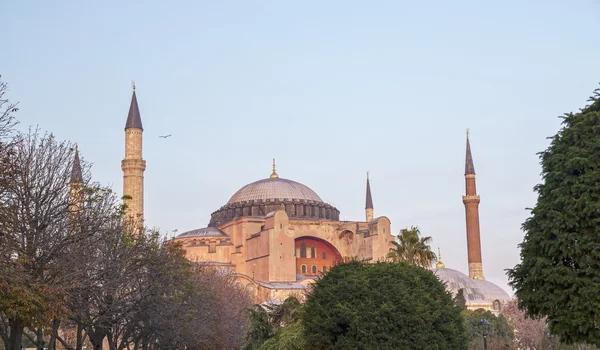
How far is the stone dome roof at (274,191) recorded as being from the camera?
82.9m

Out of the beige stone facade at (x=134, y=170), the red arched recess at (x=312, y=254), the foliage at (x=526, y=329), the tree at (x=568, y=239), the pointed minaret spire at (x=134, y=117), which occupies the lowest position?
the foliage at (x=526, y=329)

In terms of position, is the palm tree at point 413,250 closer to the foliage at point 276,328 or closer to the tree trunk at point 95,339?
the foliage at point 276,328

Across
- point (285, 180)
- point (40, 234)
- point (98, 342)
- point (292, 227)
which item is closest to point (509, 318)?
point (292, 227)

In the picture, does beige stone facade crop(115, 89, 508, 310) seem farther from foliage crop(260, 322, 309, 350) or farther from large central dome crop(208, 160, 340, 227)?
foliage crop(260, 322, 309, 350)

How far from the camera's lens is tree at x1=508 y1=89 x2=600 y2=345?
62.1 ft

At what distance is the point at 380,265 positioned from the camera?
29156 mm

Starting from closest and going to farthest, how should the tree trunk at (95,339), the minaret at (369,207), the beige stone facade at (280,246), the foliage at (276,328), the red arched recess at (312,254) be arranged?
1. the tree trunk at (95,339)
2. the foliage at (276,328)
3. the beige stone facade at (280,246)
4. the red arched recess at (312,254)
5. the minaret at (369,207)

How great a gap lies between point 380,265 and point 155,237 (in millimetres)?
7969

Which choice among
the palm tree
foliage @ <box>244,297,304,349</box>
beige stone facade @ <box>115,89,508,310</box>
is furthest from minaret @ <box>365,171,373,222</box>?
foliage @ <box>244,297,304,349</box>

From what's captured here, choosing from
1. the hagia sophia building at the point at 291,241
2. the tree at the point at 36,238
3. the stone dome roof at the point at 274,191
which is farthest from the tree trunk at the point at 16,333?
the stone dome roof at the point at 274,191

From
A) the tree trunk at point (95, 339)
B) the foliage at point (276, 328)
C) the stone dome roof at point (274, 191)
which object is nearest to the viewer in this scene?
the tree trunk at point (95, 339)

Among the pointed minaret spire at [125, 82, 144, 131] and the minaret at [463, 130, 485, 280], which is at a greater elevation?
the pointed minaret spire at [125, 82, 144, 131]

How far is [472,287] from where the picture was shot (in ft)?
271

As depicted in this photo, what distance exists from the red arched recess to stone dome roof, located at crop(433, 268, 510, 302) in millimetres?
10644
